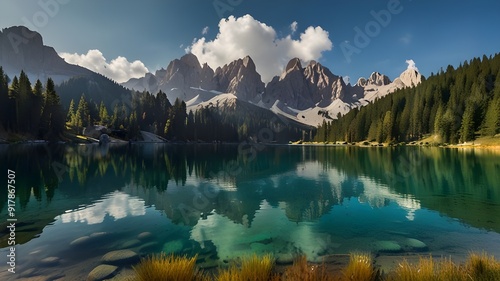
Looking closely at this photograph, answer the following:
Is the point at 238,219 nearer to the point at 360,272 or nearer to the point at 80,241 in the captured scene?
the point at 80,241

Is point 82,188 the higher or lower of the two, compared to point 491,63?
lower

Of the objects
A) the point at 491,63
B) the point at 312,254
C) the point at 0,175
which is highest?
the point at 491,63

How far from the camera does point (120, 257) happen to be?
13.6 meters

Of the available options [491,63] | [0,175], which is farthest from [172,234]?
[491,63]

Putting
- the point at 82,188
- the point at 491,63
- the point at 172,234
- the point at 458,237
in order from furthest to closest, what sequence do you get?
the point at 491,63, the point at 82,188, the point at 172,234, the point at 458,237

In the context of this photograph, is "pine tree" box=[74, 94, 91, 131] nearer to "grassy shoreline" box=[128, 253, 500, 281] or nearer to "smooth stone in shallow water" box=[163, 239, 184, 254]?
"smooth stone in shallow water" box=[163, 239, 184, 254]

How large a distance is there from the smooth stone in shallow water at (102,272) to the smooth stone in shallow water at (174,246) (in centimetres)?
305

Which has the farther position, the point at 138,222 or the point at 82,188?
the point at 82,188

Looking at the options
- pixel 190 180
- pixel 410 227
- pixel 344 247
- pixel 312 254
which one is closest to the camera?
pixel 312 254

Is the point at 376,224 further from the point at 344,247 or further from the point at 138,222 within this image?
the point at 138,222

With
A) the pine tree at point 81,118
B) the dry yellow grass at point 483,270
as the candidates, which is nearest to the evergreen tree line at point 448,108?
the dry yellow grass at point 483,270

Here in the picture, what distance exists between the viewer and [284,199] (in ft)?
95.9

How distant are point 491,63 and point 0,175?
218186 millimetres

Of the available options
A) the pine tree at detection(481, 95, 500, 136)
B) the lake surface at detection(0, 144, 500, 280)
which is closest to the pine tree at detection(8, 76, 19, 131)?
the lake surface at detection(0, 144, 500, 280)
